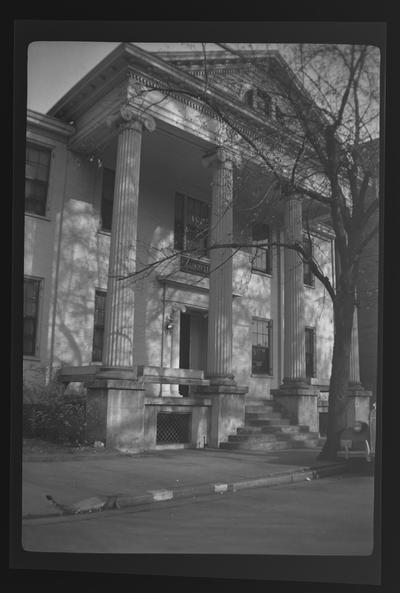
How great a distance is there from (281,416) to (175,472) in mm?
2356

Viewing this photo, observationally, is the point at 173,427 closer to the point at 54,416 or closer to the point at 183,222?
the point at 54,416

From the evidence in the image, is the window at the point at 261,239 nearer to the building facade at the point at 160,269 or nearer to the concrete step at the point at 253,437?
the building facade at the point at 160,269

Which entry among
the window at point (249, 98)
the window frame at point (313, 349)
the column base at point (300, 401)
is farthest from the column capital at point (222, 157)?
the column base at point (300, 401)

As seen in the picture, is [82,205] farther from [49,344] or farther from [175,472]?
[175,472]

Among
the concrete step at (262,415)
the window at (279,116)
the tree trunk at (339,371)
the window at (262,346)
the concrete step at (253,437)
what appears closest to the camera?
the tree trunk at (339,371)

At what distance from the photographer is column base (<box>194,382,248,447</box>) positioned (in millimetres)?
11422

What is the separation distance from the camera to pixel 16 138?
195 inches

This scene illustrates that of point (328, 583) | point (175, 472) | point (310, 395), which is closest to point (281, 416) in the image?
point (310, 395)

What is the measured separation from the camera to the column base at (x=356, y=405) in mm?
6129

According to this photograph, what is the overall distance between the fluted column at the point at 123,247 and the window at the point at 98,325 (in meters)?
1.52

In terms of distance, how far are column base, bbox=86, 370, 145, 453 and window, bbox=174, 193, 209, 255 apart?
2829mm

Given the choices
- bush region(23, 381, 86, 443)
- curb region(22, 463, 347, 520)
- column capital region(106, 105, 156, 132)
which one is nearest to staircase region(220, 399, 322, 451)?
curb region(22, 463, 347, 520)

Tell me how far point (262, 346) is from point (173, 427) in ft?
8.09

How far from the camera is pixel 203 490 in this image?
22.8 feet
